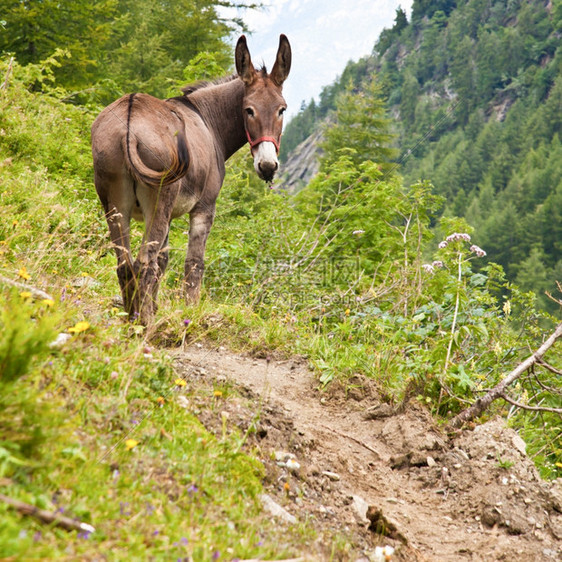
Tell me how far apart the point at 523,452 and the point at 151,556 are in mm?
2806

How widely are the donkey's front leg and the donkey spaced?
11 mm

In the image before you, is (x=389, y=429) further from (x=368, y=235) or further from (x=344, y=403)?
(x=368, y=235)

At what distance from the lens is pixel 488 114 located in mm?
146125

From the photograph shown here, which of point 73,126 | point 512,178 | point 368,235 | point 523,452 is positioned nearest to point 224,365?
point 523,452

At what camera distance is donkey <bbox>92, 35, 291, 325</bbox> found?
13.6ft

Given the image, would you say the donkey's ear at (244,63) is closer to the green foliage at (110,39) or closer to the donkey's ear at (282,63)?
the donkey's ear at (282,63)

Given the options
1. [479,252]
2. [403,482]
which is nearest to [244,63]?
[479,252]

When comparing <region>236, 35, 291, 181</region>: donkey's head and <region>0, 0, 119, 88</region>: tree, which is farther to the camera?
<region>0, 0, 119, 88</region>: tree

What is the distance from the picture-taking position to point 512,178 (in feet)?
351

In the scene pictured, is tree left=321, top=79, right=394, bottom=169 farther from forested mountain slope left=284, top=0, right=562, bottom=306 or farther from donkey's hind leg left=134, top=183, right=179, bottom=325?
forested mountain slope left=284, top=0, right=562, bottom=306

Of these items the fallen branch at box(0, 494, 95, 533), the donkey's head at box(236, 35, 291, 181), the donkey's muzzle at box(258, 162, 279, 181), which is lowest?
the fallen branch at box(0, 494, 95, 533)

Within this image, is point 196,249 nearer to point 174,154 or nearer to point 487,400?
point 174,154

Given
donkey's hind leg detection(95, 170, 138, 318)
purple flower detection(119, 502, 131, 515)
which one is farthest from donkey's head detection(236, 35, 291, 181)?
purple flower detection(119, 502, 131, 515)

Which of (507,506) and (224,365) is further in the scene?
(224,365)
